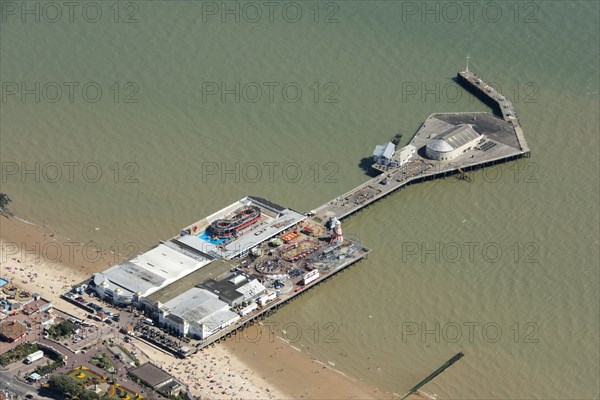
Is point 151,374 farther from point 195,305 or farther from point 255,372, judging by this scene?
point 195,305

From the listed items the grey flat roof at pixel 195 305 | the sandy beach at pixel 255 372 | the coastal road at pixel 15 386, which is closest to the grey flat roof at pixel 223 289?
the grey flat roof at pixel 195 305

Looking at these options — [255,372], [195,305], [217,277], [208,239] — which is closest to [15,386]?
[195,305]

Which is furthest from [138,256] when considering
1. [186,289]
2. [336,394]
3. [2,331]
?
[336,394]

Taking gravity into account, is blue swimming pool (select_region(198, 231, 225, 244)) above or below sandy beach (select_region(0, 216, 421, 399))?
above

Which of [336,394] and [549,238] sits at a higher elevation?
[549,238]

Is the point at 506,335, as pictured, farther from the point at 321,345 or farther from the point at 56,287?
the point at 56,287

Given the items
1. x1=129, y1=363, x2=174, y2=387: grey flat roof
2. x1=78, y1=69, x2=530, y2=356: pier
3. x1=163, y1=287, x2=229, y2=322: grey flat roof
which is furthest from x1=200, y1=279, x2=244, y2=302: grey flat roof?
x1=129, y1=363, x2=174, y2=387: grey flat roof

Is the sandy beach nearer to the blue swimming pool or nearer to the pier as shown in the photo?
the pier

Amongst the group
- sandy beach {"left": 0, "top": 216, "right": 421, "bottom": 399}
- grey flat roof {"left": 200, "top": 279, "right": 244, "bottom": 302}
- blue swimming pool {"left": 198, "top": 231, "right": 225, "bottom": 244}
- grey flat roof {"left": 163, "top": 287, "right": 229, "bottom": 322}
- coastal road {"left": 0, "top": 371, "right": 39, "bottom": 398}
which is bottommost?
coastal road {"left": 0, "top": 371, "right": 39, "bottom": 398}

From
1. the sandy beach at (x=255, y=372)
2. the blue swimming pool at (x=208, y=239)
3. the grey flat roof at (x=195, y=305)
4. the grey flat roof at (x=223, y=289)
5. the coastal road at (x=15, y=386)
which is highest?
the blue swimming pool at (x=208, y=239)

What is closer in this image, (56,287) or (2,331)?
(2,331)

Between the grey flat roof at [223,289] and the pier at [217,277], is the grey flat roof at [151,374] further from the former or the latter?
the grey flat roof at [223,289]
